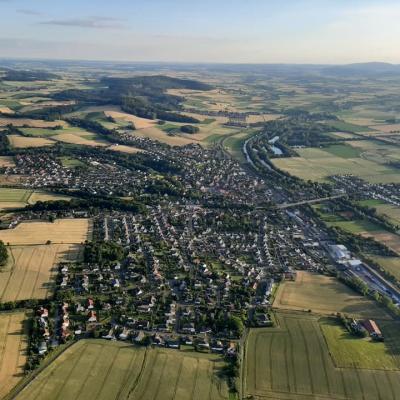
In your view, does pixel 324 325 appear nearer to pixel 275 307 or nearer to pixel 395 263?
pixel 275 307

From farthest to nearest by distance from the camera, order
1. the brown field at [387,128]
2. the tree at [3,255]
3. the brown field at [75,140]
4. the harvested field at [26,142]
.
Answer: the brown field at [387,128], the brown field at [75,140], the harvested field at [26,142], the tree at [3,255]

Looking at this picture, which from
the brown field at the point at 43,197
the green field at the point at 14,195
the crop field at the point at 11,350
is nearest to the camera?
the crop field at the point at 11,350

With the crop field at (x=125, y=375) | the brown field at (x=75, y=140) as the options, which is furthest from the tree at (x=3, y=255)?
the brown field at (x=75, y=140)

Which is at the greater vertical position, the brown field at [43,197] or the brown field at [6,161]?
the brown field at [43,197]

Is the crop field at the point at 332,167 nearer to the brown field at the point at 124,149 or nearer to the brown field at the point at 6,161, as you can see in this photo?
the brown field at the point at 124,149

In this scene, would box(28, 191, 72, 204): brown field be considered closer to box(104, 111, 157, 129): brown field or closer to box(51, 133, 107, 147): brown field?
box(51, 133, 107, 147): brown field

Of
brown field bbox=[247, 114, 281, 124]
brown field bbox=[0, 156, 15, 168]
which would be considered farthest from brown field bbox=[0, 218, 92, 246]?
brown field bbox=[247, 114, 281, 124]
